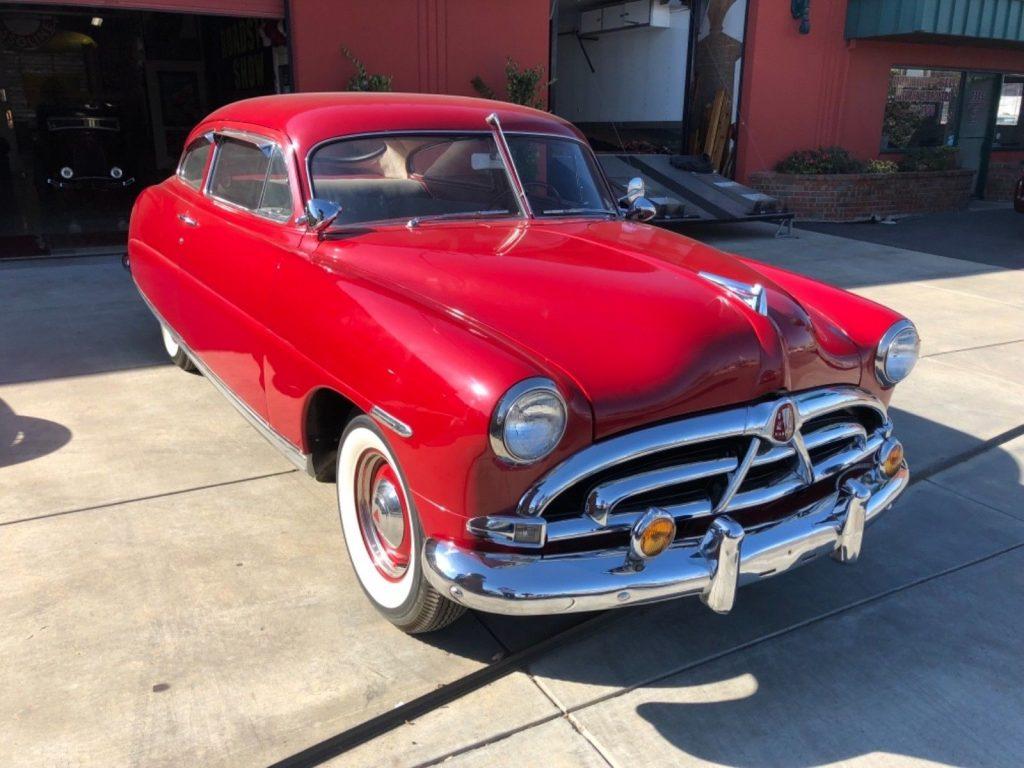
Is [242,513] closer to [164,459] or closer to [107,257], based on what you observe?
[164,459]

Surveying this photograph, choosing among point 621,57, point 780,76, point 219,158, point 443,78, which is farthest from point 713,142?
point 219,158

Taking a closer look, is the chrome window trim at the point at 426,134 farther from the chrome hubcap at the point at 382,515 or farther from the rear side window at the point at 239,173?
the chrome hubcap at the point at 382,515

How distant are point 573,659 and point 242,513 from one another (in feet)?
5.04

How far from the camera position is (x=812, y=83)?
1273 centimetres

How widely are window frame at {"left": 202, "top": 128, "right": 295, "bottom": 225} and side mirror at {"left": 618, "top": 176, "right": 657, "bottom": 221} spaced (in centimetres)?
153

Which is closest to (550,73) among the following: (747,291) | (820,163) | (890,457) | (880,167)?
(820,163)

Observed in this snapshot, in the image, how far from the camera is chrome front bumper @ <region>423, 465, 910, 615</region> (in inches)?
85.8

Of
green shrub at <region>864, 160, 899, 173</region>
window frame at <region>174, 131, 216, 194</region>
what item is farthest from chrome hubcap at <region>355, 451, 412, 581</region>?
green shrub at <region>864, 160, 899, 173</region>

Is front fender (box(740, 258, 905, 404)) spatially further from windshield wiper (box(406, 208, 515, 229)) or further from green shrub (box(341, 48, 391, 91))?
green shrub (box(341, 48, 391, 91))

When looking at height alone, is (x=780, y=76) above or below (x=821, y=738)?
above

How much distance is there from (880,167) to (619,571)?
1223 cm

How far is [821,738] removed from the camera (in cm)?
234

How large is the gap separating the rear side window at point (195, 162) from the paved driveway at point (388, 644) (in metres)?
1.31

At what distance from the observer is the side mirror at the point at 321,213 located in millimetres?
3102
